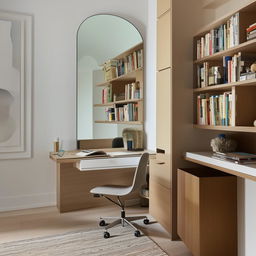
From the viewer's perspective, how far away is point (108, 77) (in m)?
4.02

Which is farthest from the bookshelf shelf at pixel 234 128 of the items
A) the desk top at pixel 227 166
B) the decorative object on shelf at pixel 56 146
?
the decorative object on shelf at pixel 56 146

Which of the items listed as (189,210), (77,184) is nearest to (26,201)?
(77,184)

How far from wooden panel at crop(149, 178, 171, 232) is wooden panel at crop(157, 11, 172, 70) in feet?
3.98

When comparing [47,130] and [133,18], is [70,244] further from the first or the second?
[133,18]

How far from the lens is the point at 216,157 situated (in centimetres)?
241

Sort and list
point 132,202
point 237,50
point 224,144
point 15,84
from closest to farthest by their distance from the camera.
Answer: point 237,50
point 224,144
point 15,84
point 132,202

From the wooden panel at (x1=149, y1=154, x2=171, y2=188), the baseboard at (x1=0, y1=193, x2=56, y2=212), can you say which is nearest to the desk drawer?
the wooden panel at (x1=149, y1=154, x2=171, y2=188)

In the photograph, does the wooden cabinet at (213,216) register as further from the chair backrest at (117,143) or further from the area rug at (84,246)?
the chair backrest at (117,143)

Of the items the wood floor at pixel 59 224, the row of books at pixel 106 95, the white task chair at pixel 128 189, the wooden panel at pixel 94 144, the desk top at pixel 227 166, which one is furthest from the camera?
the row of books at pixel 106 95

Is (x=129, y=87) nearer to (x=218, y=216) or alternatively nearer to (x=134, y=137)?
(x=134, y=137)

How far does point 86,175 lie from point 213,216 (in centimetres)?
194

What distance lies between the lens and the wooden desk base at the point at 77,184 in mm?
3662

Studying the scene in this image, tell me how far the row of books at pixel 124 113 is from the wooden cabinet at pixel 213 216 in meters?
1.87

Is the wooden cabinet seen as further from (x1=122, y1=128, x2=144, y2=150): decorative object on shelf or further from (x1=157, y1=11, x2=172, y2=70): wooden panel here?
(x1=122, y1=128, x2=144, y2=150): decorative object on shelf
